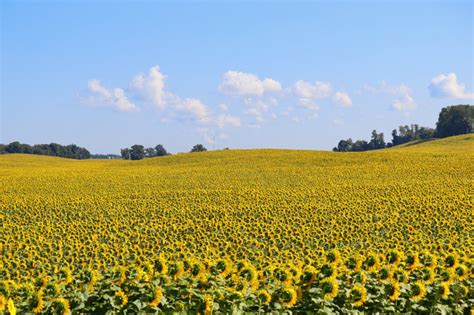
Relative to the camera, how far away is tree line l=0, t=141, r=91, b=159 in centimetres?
15225

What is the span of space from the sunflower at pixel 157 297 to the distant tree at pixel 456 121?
404ft

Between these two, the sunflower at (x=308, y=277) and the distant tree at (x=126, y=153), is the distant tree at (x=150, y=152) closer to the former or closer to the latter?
the distant tree at (x=126, y=153)

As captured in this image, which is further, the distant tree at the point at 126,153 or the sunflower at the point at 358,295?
the distant tree at the point at 126,153

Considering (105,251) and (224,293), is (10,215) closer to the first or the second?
(105,251)

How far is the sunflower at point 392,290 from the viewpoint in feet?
23.3

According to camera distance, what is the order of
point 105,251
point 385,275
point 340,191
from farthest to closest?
point 340,191, point 105,251, point 385,275


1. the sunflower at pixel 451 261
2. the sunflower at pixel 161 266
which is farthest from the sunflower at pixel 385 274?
the sunflower at pixel 161 266

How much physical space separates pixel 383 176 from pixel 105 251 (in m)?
25.3

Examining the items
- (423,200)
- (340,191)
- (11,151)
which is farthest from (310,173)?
(11,151)

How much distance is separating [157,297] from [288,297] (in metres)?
1.76

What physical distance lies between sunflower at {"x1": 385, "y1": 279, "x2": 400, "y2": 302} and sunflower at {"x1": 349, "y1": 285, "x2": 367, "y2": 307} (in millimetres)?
473

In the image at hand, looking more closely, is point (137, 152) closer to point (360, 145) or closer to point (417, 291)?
point (360, 145)

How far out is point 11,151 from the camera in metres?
152

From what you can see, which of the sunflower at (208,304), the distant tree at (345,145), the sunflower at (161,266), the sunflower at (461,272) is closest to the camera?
the sunflower at (208,304)
